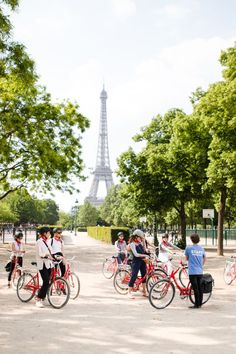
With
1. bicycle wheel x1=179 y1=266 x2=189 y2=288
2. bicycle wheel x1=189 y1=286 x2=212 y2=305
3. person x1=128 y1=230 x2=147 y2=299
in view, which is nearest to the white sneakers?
person x1=128 y1=230 x2=147 y2=299

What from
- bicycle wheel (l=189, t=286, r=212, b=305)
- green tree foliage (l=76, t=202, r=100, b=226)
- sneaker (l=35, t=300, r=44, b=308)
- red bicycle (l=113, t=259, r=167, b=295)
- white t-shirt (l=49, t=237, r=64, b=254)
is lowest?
sneaker (l=35, t=300, r=44, b=308)

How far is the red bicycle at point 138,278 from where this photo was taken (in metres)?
12.5

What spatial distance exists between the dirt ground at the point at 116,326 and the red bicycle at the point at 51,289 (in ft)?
0.70

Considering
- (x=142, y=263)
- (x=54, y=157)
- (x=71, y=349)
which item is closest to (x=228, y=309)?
(x=142, y=263)

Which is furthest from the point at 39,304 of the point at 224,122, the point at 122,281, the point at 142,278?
the point at 224,122

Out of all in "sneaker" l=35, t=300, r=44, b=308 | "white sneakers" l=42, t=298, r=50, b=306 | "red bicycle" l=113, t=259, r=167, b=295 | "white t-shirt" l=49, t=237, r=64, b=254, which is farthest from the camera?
"white t-shirt" l=49, t=237, r=64, b=254

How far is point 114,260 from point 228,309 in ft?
23.1

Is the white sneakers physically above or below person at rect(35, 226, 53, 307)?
below

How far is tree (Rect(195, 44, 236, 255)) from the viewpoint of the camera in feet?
79.5

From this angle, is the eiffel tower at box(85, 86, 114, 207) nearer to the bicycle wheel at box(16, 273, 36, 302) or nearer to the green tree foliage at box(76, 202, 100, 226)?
the green tree foliage at box(76, 202, 100, 226)

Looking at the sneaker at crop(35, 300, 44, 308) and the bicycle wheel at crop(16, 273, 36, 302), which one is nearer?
the sneaker at crop(35, 300, 44, 308)

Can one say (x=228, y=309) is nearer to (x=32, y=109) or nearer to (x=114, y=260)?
(x=114, y=260)

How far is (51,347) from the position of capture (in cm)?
731

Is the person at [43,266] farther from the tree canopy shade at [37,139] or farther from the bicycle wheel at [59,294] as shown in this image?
the tree canopy shade at [37,139]
